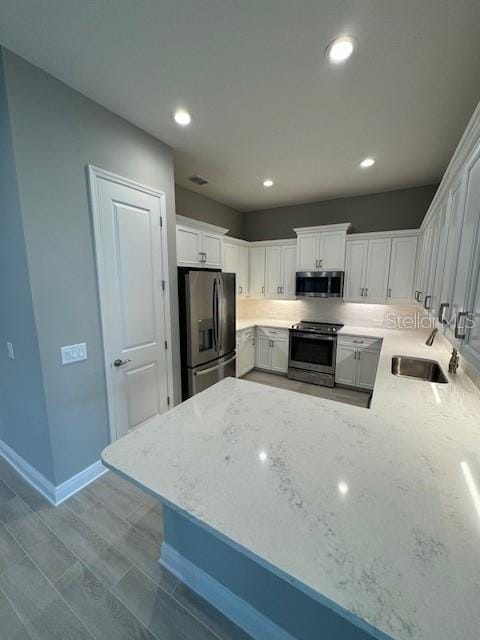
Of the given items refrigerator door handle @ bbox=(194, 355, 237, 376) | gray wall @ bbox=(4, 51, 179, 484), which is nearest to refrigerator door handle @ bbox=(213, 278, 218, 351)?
refrigerator door handle @ bbox=(194, 355, 237, 376)

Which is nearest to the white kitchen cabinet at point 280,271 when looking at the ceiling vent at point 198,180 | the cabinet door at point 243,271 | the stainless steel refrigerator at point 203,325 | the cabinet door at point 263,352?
the cabinet door at point 243,271

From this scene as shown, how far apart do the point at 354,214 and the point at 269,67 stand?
2.98m

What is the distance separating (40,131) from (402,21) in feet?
6.98

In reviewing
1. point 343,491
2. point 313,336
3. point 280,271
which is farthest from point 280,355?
point 343,491

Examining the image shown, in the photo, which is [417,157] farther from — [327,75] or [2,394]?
[2,394]

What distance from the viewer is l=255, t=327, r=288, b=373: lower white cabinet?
4.44 metres

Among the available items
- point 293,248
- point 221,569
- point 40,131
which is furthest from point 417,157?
point 221,569

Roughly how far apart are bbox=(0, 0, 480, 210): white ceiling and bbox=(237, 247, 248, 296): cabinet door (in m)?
1.95

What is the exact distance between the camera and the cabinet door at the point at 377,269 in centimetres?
379

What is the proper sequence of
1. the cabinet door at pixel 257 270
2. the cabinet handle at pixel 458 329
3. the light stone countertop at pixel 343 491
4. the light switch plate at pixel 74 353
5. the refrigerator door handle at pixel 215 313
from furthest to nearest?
the cabinet door at pixel 257 270 → the refrigerator door handle at pixel 215 313 → the light switch plate at pixel 74 353 → the cabinet handle at pixel 458 329 → the light stone countertop at pixel 343 491

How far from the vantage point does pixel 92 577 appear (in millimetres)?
1463

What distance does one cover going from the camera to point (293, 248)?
4.42 metres

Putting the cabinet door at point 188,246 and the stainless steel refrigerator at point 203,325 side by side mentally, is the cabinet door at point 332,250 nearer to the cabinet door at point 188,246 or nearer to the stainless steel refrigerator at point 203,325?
the stainless steel refrigerator at point 203,325

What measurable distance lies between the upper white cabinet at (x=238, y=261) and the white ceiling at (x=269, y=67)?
1.61m
